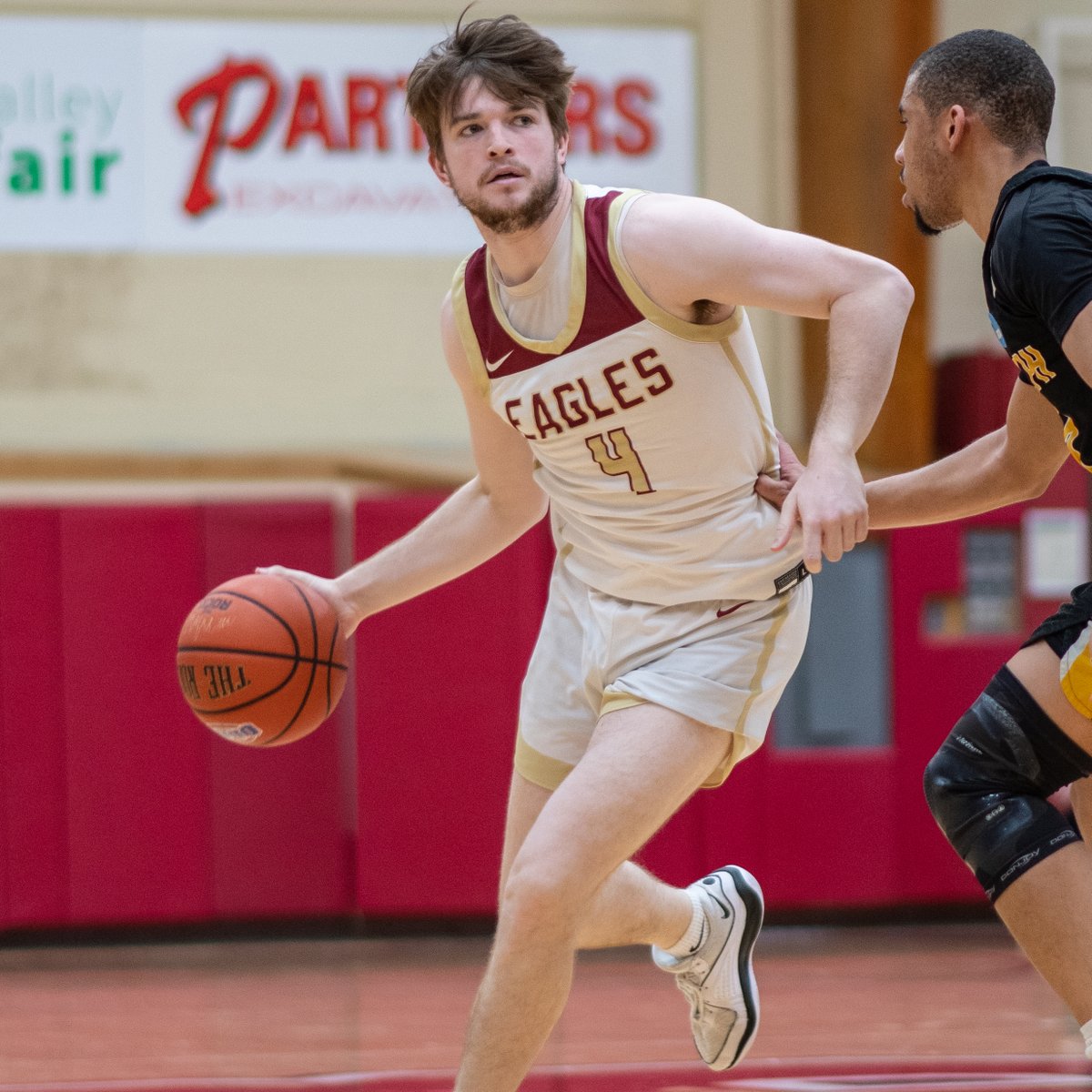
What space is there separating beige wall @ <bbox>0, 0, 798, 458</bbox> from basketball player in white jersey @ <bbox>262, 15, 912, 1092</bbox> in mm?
3856

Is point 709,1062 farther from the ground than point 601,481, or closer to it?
closer to it

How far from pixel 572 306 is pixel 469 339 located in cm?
25

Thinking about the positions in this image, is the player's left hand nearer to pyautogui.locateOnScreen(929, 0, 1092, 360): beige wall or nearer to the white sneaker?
the white sneaker

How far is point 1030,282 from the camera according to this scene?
8.48 ft

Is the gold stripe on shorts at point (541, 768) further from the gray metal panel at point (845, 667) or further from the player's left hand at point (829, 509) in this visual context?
the gray metal panel at point (845, 667)

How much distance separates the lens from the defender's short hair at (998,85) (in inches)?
110

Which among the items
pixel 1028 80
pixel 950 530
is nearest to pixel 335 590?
pixel 1028 80

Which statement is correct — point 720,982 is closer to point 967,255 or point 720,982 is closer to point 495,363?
point 495,363

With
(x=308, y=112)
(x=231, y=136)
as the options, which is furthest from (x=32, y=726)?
(x=308, y=112)

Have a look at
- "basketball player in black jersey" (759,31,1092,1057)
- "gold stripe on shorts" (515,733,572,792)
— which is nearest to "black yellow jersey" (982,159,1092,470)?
"basketball player in black jersey" (759,31,1092,1057)

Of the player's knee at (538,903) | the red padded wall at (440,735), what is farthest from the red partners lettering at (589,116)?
the player's knee at (538,903)

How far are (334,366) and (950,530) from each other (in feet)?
8.99

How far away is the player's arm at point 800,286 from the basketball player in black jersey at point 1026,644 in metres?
0.19

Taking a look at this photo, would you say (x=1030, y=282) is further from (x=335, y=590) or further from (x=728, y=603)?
(x=335, y=590)
